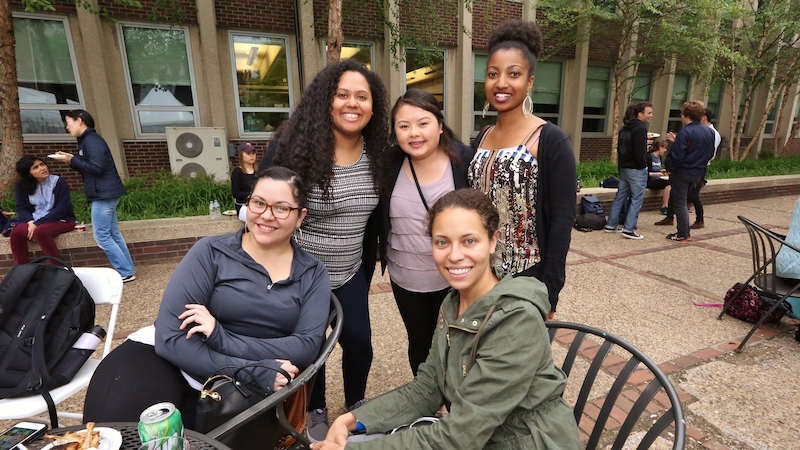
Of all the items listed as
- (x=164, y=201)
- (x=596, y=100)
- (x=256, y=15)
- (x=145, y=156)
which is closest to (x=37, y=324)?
(x=164, y=201)

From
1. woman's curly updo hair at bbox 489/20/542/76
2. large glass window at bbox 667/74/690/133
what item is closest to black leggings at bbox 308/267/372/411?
woman's curly updo hair at bbox 489/20/542/76

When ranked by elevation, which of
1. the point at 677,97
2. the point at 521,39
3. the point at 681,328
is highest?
the point at 677,97

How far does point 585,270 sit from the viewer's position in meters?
4.88

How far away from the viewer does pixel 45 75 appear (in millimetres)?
8109

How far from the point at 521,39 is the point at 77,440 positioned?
6.91ft

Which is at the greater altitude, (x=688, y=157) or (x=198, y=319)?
(x=688, y=157)

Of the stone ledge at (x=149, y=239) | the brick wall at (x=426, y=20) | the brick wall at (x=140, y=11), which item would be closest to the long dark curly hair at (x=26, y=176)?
the stone ledge at (x=149, y=239)

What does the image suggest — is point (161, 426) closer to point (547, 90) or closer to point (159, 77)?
point (159, 77)

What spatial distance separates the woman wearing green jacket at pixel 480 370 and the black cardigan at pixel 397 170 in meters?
0.54

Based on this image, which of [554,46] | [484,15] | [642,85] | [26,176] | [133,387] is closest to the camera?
[133,387]

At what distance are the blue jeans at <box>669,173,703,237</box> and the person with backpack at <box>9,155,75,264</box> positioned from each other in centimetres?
782

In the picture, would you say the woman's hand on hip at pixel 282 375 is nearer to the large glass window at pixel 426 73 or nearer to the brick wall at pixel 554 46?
the large glass window at pixel 426 73

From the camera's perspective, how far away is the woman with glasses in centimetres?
151

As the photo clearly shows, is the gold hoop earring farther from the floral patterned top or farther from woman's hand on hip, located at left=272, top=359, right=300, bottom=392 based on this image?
woman's hand on hip, located at left=272, top=359, right=300, bottom=392
